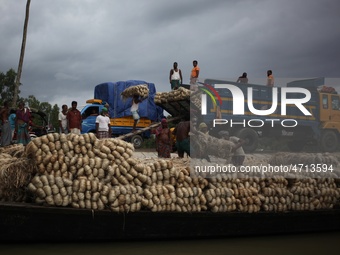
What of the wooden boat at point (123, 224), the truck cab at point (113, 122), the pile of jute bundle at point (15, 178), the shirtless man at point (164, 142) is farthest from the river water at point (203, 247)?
the truck cab at point (113, 122)

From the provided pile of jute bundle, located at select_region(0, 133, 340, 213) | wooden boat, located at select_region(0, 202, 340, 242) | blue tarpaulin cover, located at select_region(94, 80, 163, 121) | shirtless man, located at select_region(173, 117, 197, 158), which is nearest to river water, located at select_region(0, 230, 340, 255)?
wooden boat, located at select_region(0, 202, 340, 242)

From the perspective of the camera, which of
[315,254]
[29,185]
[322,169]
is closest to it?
[29,185]

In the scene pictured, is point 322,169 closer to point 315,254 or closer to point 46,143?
point 315,254

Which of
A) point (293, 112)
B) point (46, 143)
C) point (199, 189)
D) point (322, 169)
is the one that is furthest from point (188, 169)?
point (293, 112)

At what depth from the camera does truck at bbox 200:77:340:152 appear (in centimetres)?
1334

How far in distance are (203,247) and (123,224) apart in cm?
103

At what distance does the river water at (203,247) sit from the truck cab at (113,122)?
1111cm

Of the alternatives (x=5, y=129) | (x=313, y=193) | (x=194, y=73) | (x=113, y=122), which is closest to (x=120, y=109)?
(x=113, y=122)

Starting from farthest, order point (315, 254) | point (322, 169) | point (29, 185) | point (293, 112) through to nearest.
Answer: point (293, 112) → point (322, 169) → point (315, 254) → point (29, 185)

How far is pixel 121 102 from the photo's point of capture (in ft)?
60.0

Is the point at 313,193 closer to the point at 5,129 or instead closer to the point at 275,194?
the point at 275,194

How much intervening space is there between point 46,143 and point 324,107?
12.5 metres

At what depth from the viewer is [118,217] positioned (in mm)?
4977

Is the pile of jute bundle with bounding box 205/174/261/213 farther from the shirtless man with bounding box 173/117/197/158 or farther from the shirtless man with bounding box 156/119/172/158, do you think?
the shirtless man with bounding box 156/119/172/158
